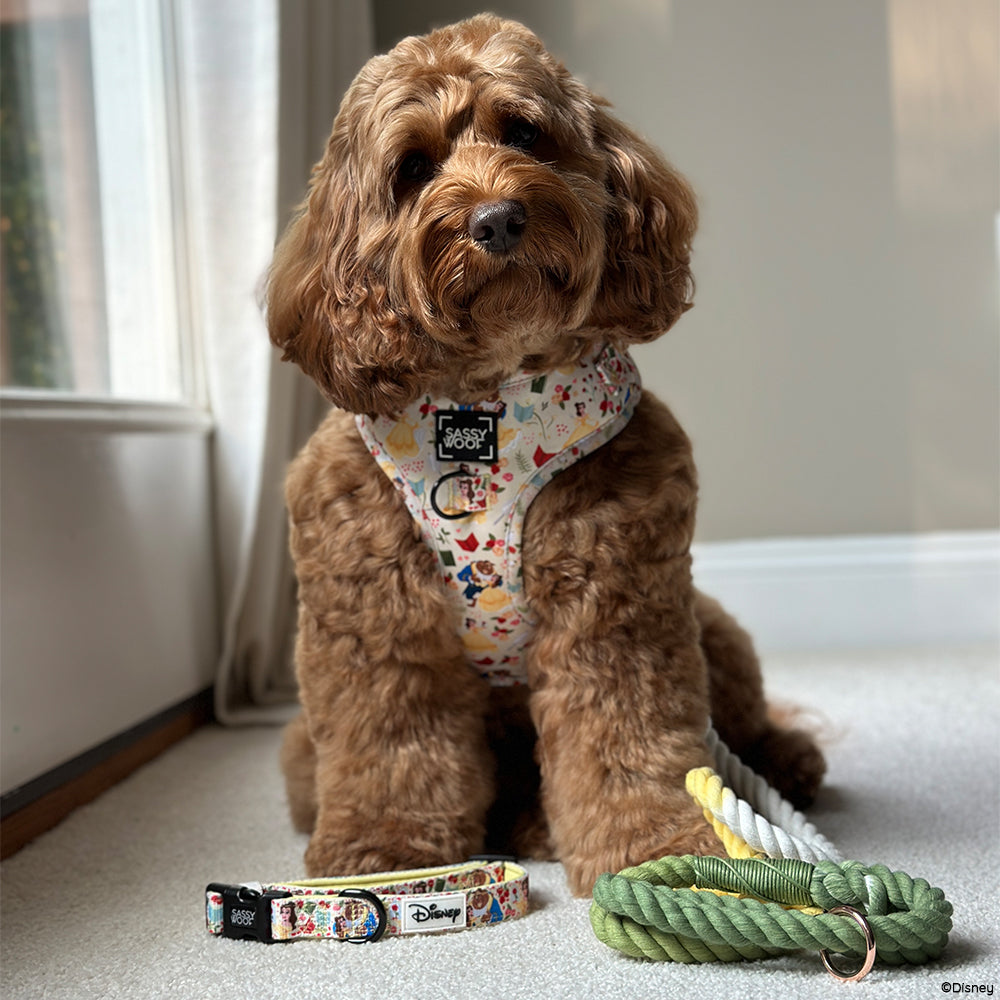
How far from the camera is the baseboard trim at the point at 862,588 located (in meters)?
2.72

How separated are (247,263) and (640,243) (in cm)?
122

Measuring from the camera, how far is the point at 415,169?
1.20 metres

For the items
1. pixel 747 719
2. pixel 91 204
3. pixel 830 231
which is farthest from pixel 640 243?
pixel 830 231

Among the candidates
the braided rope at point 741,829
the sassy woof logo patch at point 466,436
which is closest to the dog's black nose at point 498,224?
the sassy woof logo patch at point 466,436

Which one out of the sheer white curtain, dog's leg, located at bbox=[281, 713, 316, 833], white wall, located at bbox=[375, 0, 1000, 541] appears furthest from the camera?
white wall, located at bbox=[375, 0, 1000, 541]

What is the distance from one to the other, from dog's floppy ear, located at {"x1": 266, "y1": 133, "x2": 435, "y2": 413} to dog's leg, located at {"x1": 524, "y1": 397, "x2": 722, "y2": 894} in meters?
0.23

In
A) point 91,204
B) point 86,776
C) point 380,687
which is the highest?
point 91,204

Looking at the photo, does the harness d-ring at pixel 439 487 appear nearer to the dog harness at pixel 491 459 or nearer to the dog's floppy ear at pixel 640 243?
the dog harness at pixel 491 459

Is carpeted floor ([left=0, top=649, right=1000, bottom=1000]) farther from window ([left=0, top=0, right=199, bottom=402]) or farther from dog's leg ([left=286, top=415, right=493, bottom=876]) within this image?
window ([left=0, top=0, right=199, bottom=402])

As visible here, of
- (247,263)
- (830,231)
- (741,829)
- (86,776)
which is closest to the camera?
(741,829)

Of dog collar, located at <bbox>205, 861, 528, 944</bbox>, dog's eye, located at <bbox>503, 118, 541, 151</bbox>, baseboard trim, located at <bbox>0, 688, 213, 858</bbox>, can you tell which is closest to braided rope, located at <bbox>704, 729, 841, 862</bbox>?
dog collar, located at <bbox>205, 861, 528, 944</bbox>

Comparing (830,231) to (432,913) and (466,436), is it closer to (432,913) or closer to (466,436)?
(466,436)

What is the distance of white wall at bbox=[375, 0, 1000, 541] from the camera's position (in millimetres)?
2656

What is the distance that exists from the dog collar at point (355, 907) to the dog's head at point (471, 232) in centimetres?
52
